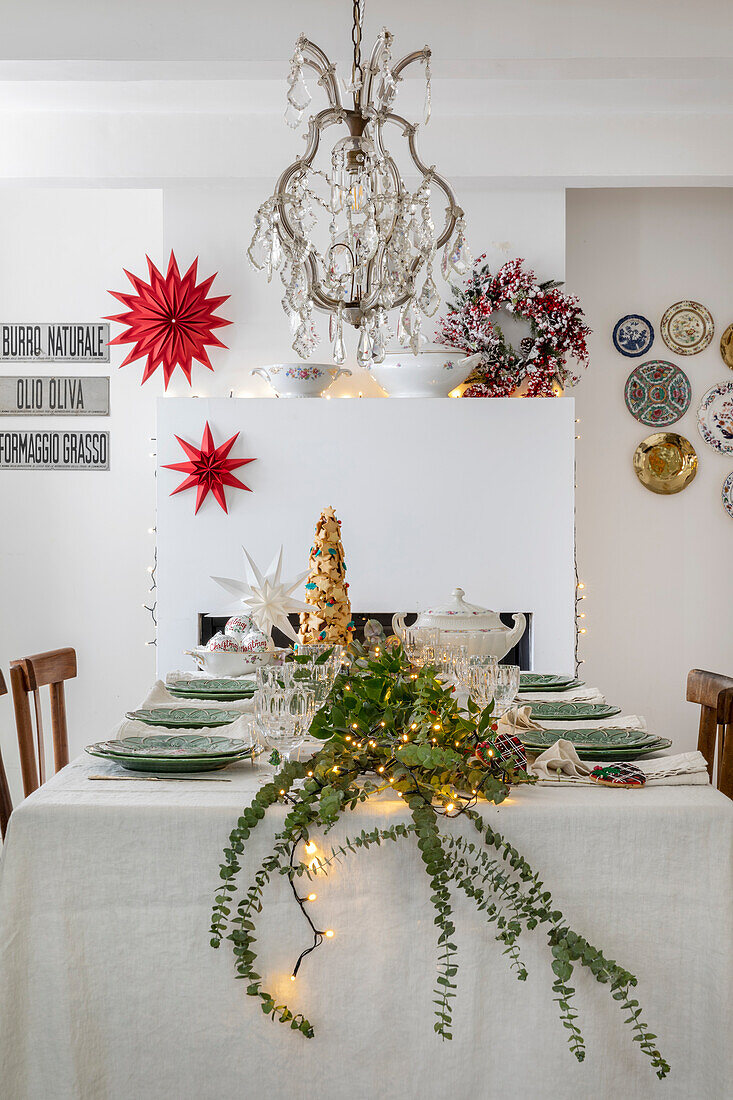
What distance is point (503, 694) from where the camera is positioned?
167 centimetres

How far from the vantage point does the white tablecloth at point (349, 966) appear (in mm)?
1275

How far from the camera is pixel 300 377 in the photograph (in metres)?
3.55

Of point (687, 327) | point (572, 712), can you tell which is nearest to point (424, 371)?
point (687, 327)

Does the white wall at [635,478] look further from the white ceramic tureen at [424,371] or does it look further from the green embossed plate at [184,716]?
the green embossed plate at [184,716]

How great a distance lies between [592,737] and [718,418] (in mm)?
2790

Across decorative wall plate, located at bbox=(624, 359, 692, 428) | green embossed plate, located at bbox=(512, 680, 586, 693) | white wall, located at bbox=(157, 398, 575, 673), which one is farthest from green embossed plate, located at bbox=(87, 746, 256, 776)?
decorative wall plate, located at bbox=(624, 359, 692, 428)

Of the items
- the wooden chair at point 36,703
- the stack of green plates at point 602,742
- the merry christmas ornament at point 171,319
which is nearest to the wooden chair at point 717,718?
the stack of green plates at point 602,742

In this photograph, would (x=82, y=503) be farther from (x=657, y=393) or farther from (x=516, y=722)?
(x=516, y=722)

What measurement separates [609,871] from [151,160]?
10.3 ft

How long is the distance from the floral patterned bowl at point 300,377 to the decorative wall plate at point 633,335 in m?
1.25

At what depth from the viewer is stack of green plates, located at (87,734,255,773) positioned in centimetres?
146

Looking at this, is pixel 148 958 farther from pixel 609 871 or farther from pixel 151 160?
pixel 151 160

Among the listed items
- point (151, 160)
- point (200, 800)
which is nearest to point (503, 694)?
point (200, 800)

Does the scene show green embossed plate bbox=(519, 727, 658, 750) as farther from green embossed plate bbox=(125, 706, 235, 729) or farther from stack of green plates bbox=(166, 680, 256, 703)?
stack of green plates bbox=(166, 680, 256, 703)
